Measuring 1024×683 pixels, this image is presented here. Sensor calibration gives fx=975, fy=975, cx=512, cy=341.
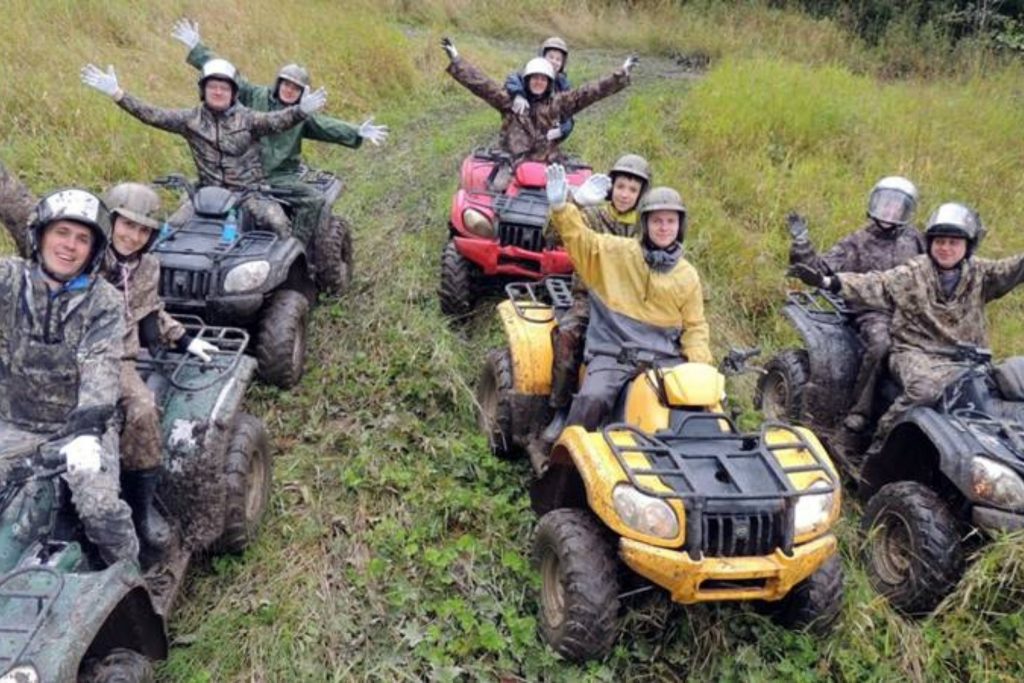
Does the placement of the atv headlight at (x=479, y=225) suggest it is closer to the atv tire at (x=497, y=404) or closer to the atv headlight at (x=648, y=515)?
the atv tire at (x=497, y=404)

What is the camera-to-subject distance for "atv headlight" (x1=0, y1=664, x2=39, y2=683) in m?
2.58

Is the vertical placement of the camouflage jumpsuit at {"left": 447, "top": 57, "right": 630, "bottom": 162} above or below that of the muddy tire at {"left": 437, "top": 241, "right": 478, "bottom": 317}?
above

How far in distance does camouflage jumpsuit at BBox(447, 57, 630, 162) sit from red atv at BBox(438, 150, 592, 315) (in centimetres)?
94

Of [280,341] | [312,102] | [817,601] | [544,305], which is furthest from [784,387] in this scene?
[312,102]

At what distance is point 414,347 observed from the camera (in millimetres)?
6027

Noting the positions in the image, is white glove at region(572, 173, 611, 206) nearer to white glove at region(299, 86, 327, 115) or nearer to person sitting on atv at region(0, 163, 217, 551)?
person sitting on atv at region(0, 163, 217, 551)

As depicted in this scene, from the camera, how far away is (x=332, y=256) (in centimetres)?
665

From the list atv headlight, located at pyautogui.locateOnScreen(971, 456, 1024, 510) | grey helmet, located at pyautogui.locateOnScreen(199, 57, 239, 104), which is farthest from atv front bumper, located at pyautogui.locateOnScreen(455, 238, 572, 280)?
atv headlight, located at pyautogui.locateOnScreen(971, 456, 1024, 510)

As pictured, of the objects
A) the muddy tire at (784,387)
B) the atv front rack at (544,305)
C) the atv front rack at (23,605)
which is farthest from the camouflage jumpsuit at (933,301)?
the atv front rack at (23,605)

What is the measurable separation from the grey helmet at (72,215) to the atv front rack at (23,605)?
3.77ft

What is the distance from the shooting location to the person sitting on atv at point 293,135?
21.1 ft

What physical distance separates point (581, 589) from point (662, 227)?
5.76 ft

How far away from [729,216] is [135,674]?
6707 mm

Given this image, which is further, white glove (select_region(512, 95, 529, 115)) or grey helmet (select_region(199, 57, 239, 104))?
white glove (select_region(512, 95, 529, 115))
